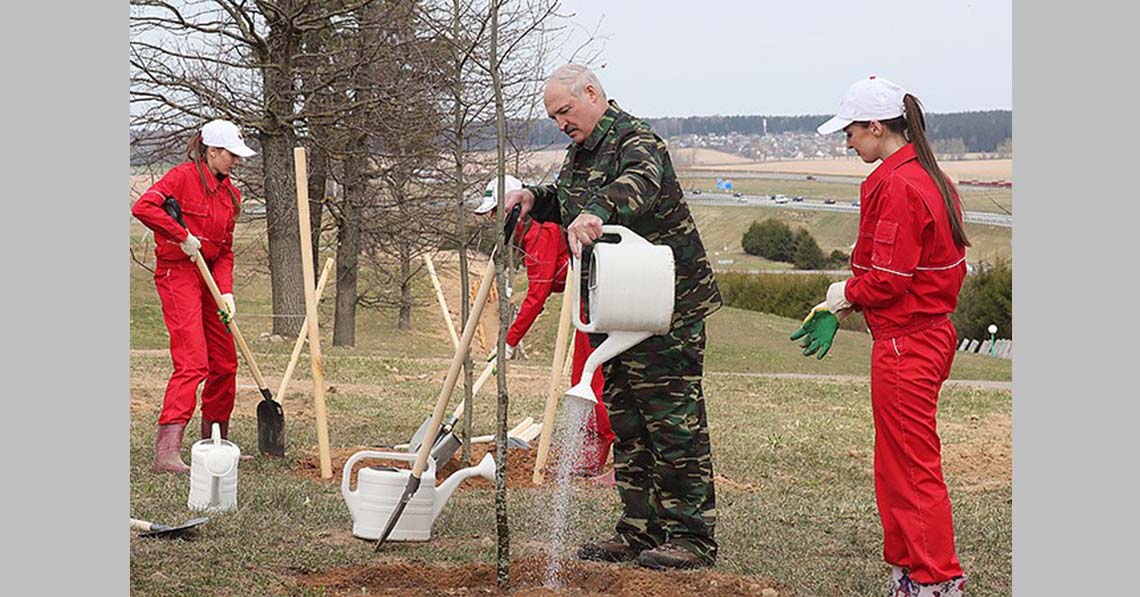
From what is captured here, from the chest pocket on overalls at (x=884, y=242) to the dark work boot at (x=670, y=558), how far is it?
1448 millimetres

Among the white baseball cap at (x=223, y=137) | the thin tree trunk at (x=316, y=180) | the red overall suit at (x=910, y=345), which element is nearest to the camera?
the red overall suit at (x=910, y=345)

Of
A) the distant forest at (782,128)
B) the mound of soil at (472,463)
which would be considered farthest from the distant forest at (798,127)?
the mound of soil at (472,463)

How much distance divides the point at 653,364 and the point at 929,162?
53.2 inches

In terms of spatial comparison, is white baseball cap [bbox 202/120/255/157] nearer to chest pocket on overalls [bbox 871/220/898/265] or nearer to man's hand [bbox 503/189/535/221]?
man's hand [bbox 503/189/535/221]

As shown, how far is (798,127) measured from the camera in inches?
1251

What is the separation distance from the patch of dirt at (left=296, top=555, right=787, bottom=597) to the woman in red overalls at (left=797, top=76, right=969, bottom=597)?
622 millimetres

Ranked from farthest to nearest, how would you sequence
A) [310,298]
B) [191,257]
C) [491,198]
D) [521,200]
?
[191,257] < [310,298] < [491,198] < [521,200]

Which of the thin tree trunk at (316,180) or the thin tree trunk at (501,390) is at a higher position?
the thin tree trunk at (316,180)

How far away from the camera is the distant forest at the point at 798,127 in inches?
944

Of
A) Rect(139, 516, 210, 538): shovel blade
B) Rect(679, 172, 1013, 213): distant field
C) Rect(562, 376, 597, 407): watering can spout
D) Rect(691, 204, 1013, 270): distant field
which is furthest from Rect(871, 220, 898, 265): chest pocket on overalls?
Rect(691, 204, 1013, 270): distant field

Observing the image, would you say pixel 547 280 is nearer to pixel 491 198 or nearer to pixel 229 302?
pixel 491 198

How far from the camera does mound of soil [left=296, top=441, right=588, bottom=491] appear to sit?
7.92 meters

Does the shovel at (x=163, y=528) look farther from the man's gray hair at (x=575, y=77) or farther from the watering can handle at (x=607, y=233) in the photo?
the man's gray hair at (x=575, y=77)

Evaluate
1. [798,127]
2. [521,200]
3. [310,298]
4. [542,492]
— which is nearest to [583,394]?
[521,200]
